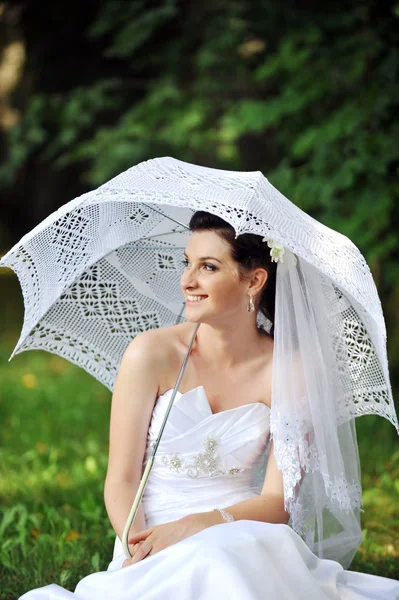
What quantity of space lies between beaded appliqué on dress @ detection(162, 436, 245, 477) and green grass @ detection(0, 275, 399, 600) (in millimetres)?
864

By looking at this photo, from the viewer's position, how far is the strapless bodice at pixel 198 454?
123 inches

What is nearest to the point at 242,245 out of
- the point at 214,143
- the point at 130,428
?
the point at 130,428

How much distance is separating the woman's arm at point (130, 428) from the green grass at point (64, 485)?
74 centimetres

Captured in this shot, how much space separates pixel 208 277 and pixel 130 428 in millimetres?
635

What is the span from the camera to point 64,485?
4969 mm

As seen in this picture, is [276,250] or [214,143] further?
[214,143]

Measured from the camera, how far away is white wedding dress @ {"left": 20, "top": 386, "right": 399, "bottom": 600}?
248cm

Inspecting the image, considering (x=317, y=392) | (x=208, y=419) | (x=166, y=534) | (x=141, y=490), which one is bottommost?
(x=166, y=534)

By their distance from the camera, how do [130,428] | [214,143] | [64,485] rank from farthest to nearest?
[214,143]
[64,485]
[130,428]

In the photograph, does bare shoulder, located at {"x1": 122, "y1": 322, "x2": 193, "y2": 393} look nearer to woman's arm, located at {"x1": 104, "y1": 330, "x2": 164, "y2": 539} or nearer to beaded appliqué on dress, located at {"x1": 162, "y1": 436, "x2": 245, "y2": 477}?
woman's arm, located at {"x1": 104, "y1": 330, "x2": 164, "y2": 539}

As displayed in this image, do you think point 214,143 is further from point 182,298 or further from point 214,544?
point 214,544

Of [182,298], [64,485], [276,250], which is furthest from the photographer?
[64,485]

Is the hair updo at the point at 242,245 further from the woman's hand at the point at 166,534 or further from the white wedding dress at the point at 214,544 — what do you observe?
the woman's hand at the point at 166,534

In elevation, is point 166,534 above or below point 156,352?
below
